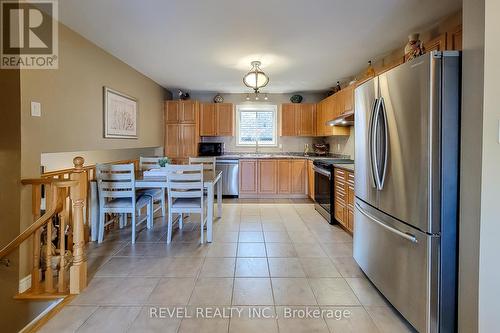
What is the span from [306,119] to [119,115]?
13.4 ft

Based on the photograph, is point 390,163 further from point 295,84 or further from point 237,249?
point 295,84

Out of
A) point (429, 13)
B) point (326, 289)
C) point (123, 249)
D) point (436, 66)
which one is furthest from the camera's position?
point (123, 249)

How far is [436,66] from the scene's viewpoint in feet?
5.41

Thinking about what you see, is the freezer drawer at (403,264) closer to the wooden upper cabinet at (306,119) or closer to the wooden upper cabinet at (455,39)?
the wooden upper cabinet at (455,39)

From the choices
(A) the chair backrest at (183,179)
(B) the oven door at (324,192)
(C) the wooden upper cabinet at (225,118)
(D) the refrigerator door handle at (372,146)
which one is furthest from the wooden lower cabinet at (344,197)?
(C) the wooden upper cabinet at (225,118)

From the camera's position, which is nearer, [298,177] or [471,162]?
[471,162]

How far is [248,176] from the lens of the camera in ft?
20.6

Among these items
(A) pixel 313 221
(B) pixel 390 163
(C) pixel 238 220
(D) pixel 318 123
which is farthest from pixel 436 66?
(D) pixel 318 123

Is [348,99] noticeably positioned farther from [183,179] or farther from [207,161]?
[183,179]

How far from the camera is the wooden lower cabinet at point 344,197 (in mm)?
3543

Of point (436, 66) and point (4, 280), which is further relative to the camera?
point (4, 280)

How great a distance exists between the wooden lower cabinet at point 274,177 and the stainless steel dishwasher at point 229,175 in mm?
115

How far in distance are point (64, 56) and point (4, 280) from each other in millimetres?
2236

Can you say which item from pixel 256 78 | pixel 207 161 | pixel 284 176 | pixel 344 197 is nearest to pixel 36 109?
pixel 207 161
